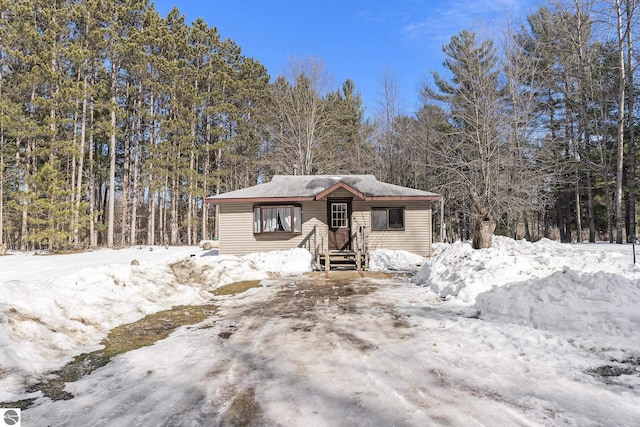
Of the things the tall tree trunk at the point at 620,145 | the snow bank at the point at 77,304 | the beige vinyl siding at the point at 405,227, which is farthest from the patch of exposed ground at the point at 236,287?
the tall tree trunk at the point at 620,145

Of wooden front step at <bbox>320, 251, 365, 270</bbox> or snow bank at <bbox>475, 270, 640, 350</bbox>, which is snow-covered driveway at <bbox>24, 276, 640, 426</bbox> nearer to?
snow bank at <bbox>475, 270, 640, 350</bbox>

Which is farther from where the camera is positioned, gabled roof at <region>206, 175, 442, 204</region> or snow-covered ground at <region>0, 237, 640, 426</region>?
gabled roof at <region>206, 175, 442, 204</region>

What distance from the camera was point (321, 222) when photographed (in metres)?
14.5

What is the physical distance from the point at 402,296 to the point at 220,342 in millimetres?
4310

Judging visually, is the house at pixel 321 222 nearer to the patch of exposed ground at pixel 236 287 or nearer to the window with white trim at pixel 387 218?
the window with white trim at pixel 387 218

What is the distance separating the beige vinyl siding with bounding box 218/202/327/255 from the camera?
1445cm

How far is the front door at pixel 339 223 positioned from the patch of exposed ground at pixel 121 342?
8407mm

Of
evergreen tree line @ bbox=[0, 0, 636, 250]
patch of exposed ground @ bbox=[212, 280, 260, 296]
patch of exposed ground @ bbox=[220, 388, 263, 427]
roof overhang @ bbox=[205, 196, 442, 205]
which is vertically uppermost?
evergreen tree line @ bbox=[0, 0, 636, 250]

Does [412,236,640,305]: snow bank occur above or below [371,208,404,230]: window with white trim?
below

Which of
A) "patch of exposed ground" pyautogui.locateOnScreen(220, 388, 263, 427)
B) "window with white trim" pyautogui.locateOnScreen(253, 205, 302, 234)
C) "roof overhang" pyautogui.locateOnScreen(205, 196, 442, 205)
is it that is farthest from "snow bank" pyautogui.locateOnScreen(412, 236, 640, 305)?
"window with white trim" pyautogui.locateOnScreen(253, 205, 302, 234)

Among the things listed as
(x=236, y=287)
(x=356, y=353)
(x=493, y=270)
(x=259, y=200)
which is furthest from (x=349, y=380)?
(x=259, y=200)

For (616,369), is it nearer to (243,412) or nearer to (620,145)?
(243,412)

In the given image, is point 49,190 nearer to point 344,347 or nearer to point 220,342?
point 220,342

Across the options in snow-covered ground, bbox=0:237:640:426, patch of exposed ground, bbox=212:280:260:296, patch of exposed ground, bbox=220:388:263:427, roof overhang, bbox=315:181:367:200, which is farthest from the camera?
roof overhang, bbox=315:181:367:200
